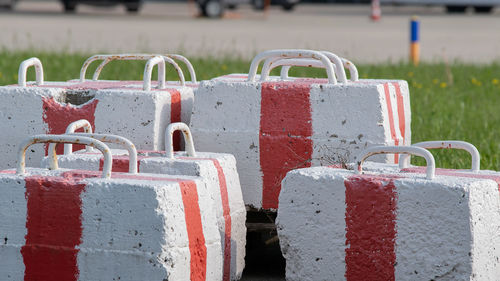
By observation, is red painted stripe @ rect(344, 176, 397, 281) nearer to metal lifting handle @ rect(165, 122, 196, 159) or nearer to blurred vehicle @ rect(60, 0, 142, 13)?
metal lifting handle @ rect(165, 122, 196, 159)

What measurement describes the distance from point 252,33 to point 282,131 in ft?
56.1

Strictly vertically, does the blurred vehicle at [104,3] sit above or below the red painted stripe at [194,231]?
below

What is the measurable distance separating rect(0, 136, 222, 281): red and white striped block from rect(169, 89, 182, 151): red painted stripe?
962 millimetres

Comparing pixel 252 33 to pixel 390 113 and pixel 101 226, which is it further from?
pixel 101 226

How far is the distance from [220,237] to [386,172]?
2.23 feet

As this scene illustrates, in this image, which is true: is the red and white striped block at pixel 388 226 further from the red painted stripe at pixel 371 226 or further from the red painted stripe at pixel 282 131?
the red painted stripe at pixel 282 131

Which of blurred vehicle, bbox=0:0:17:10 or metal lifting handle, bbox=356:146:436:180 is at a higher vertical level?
metal lifting handle, bbox=356:146:436:180

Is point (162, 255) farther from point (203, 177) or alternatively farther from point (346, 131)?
point (346, 131)

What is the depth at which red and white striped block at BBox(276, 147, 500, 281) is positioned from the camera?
3.25 m

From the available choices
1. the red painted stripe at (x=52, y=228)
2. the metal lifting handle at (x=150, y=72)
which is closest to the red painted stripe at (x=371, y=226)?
the red painted stripe at (x=52, y=228)

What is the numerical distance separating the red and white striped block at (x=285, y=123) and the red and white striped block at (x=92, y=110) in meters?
0.18

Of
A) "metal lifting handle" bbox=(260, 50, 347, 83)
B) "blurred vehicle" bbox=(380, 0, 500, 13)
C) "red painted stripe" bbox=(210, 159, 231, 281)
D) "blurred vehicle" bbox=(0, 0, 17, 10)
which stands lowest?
"blurred vehicle" bbox=(380, 0, 500, 13)

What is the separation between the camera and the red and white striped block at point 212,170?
3609 mm

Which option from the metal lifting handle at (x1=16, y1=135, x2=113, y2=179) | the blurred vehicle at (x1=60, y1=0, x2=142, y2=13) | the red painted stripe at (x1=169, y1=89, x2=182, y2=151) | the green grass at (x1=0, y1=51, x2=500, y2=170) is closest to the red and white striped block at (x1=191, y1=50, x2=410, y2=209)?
the red painted stripe at (x1=169, y1=89, x2=182, y2=151)
